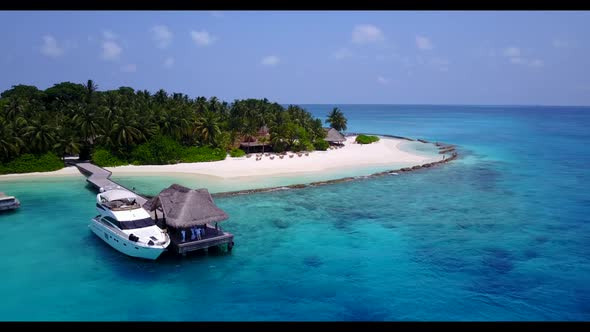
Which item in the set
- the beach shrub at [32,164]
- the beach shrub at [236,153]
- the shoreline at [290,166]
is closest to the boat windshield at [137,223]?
the shoreline at [290,166]

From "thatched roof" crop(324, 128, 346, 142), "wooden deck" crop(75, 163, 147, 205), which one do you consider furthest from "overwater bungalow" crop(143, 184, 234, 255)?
"thatched roof" crop(324, 128, 346, 142)

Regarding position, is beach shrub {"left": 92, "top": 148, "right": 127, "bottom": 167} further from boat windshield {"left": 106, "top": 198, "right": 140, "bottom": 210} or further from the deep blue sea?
boat windshield {"left": 106, "top": 198, "right": 140, "bottom": 210}

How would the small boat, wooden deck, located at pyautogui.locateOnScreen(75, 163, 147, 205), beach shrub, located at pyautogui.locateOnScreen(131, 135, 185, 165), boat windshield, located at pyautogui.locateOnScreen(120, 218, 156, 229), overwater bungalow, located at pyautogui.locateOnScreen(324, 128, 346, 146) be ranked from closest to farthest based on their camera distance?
boat windshield, located at pyautogui.locateOnScreen(120, 218, 156, 229) → the small boat → wooden deck, located at pyautogui.locateOnScreen(75, 163, 147, 205) → beach shrub, located at pyautogui.locateOnScreen(131, 135, 185, 165) → overwater bungalow, located at pyautogui.locateOnScreen(324, 128, 346, 146)

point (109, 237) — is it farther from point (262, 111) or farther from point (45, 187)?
point (262, 111)

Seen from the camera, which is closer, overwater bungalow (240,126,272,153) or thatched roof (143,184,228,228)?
thatched roof (143,184,228,228)

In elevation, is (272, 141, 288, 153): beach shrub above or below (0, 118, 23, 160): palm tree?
below
